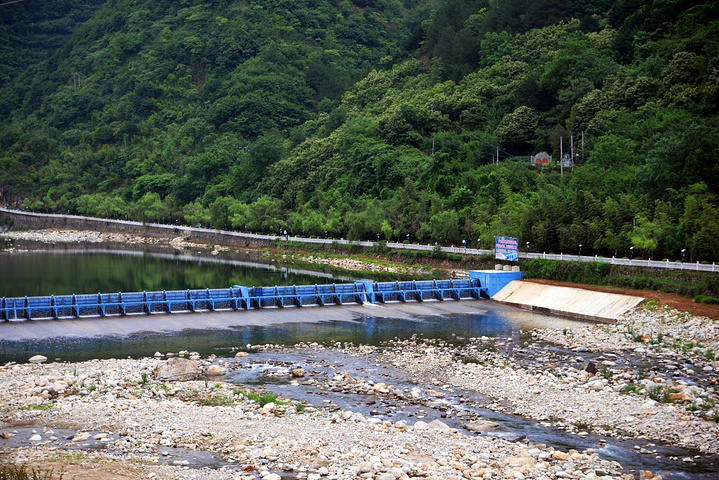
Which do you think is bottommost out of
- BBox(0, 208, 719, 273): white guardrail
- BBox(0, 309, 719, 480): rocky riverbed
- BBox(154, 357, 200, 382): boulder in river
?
BBox(0, 309, 719, 480): rocky riverbed

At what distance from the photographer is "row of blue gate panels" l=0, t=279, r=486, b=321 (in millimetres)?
38812

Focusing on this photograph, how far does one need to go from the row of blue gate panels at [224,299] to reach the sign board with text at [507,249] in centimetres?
303

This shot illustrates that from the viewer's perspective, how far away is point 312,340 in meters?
35.6

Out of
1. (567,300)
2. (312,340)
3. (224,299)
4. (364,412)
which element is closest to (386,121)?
(567,300)

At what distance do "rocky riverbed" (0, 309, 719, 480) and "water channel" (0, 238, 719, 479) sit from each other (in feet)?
1.17

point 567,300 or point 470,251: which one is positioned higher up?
point 470,251

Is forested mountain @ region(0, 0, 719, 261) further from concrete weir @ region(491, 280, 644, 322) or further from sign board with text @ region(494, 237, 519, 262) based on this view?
concrete weir @ region(491, 280, 644, 322)

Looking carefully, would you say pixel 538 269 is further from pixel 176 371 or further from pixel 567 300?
pixel 176 371

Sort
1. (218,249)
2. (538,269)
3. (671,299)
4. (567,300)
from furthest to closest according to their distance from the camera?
(218,249) → (538,269) → (567,300) → (671,299)

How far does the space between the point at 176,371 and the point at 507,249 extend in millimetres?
28680

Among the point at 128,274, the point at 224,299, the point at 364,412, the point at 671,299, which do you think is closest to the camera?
the point at 364,412

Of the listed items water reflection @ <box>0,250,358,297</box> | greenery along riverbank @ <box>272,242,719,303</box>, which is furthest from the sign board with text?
water reflection @ <box>0,250,358,297</box>

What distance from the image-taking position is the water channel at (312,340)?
848 inches

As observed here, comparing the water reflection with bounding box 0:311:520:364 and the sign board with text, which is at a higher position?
the sign board with text
